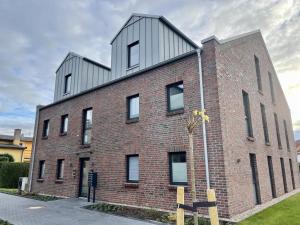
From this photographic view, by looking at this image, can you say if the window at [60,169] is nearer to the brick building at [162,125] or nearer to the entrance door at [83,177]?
the brick building at [162,125]

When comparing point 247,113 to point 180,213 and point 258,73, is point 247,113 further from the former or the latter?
point 180,213

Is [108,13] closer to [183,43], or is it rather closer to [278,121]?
[183,43]

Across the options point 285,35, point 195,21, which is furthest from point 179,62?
point 285,35

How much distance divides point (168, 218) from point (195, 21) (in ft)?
27.0

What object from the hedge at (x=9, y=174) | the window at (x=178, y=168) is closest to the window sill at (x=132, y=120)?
the window at (x=178, y=168)

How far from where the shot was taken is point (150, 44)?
37.8 feet

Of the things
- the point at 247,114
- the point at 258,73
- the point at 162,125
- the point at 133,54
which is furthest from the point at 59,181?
the point at 258,73

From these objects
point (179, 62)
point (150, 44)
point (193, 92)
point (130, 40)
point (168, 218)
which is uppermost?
point (130, 40)

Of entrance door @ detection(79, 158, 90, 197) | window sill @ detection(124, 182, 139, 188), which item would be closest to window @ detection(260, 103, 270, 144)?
window sill @ detection(124, 182, 139, 188)

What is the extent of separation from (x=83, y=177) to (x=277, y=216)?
9.16 m

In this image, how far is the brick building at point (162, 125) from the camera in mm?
8078

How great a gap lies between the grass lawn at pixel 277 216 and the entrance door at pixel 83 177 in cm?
819

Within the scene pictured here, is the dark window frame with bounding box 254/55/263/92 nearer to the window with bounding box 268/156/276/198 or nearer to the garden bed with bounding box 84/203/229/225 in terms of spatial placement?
the window with bounding box 268/156/276/198

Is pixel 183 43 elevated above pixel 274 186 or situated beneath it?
elevated above
